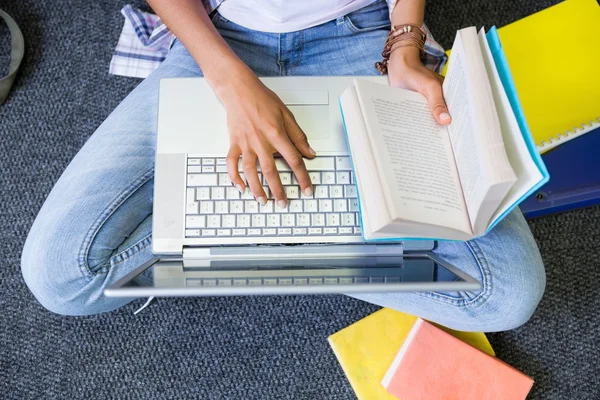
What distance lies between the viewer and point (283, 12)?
92cm

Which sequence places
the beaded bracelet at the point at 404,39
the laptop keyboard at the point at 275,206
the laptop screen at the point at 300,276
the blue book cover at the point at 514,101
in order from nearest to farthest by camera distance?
the blue book cover at the point at 514,101 → the laptop screen at the point at 300,276 → the laptop keyboard at the point at 275,206 → the beaded bracelet at the point at 404,39

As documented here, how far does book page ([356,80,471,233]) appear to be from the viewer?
673mm

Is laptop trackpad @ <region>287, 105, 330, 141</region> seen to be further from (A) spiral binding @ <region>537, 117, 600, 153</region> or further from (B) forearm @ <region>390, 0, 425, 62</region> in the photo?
(A) spiral binding @ <region>537, 117, 600, 153</region>

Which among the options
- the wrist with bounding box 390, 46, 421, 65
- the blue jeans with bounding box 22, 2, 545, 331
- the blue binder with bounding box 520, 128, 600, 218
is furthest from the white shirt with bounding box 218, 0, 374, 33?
the blue binder with bounding box 520, 128, 600, 218

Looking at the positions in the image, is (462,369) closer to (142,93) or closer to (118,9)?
(142,93)

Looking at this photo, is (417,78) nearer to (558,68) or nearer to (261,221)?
(261,221)

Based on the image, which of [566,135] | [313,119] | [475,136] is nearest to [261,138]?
[313,119]

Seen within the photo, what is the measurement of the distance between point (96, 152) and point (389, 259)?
468 mm

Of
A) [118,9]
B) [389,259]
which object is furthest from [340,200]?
[118,9]

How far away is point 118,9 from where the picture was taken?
1.35m

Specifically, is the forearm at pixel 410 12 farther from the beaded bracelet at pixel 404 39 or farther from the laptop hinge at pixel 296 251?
the laptop hinge at pixel 296 251

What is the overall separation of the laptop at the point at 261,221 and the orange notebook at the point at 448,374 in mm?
385

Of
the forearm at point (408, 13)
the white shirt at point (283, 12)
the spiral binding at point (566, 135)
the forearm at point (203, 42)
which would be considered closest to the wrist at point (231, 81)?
the forearm at point (203, 42)

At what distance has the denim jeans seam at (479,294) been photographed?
2.80 feet
